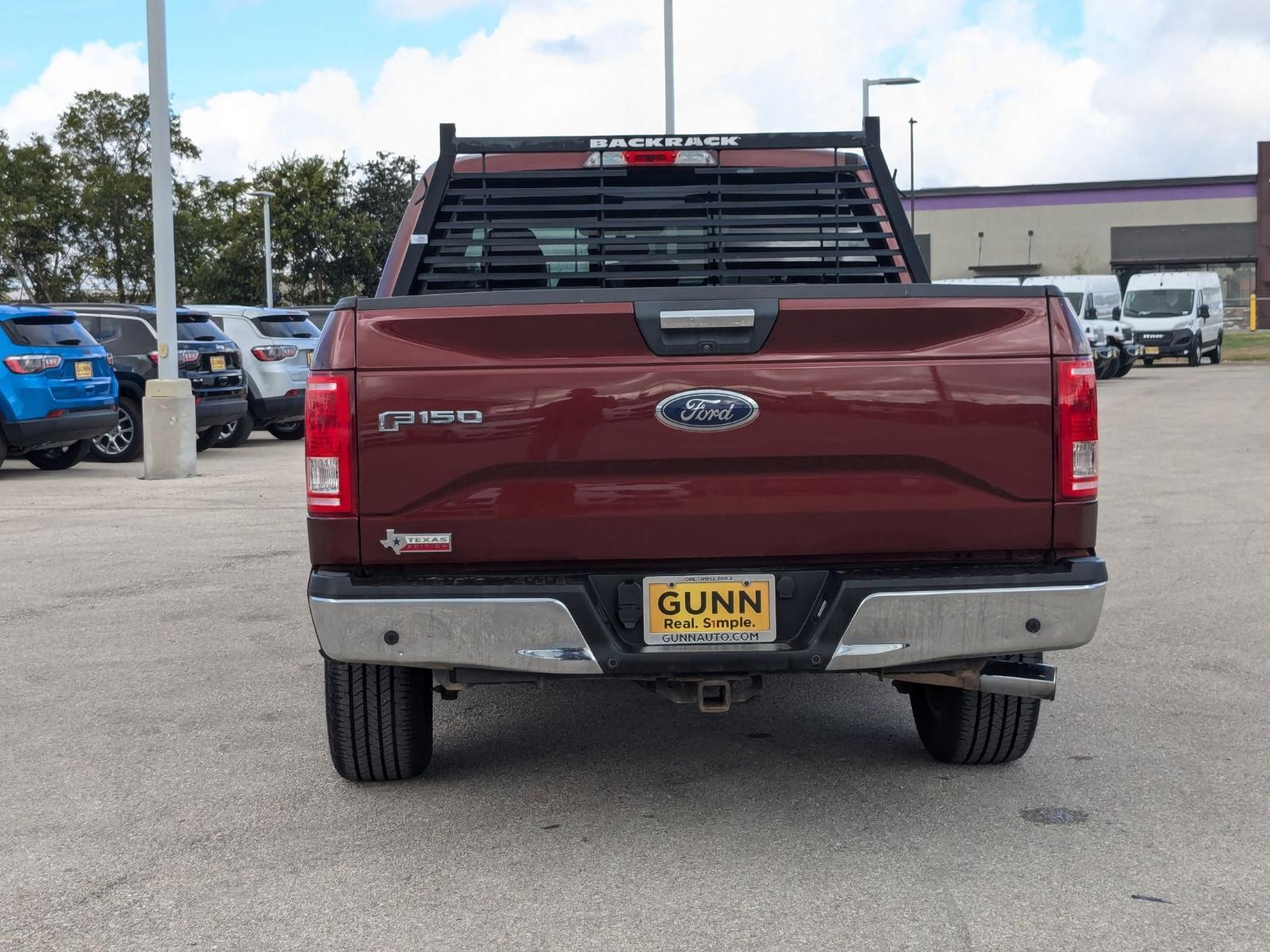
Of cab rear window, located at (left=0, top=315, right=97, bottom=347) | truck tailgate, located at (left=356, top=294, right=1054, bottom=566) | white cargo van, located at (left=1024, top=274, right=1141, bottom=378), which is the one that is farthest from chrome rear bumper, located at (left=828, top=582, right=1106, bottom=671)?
white cargo van, located at (left=1024, top=274, right=1141, bottom=378)

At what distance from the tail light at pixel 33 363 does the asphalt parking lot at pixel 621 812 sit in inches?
297

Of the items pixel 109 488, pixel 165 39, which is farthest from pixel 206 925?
pixel 165 39

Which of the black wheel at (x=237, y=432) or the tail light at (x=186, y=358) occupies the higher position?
the tail light at (x=186, y=358)

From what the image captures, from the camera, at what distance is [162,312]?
15.1 meters

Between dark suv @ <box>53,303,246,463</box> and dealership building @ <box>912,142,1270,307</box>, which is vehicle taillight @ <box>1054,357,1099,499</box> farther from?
dealership building @ <box>912,142,1270,307</box>

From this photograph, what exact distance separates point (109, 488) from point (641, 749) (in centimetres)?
1037

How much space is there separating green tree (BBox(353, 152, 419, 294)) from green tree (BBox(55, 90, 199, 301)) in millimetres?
8095

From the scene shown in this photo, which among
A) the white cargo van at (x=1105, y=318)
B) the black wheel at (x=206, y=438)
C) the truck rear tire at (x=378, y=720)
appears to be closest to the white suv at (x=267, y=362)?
the black wheel at (x=206, y=438)

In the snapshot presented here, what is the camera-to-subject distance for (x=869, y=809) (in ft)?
14.6

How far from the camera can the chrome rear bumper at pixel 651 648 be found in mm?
3951

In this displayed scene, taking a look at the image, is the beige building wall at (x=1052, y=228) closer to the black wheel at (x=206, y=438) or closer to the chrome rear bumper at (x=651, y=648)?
the black wheel at (x=206, y=438)

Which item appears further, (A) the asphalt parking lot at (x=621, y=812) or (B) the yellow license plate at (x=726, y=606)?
(B) the yellow license plate at (x=726, y=606)

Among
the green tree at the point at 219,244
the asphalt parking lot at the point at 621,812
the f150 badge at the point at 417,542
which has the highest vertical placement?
the green tree at the point at 219,244

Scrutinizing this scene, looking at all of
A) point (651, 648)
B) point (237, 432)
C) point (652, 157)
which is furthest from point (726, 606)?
point (237, 432)
